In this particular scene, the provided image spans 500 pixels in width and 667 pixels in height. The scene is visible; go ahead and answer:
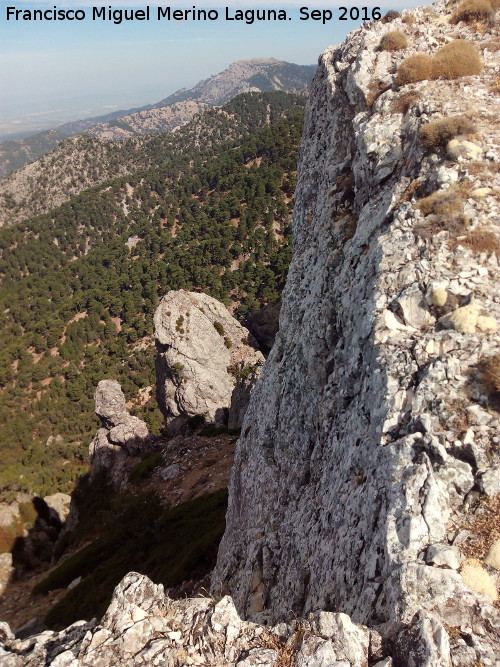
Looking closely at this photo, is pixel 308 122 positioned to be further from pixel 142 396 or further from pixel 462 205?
pixel 142 396

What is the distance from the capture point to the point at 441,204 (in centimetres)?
1522

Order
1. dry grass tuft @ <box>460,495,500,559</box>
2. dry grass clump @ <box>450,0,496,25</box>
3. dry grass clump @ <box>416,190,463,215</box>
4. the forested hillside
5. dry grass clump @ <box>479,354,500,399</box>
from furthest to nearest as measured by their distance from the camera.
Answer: the forested hillside
dry grass clump @ <box>450,0,496,25</box>
dry grass clump @ <box>416,190,463,215</box>
dry grass clump @ <box>479,354,500,399</box>
dry grass tuft @ <box>460,495,500,559</box>

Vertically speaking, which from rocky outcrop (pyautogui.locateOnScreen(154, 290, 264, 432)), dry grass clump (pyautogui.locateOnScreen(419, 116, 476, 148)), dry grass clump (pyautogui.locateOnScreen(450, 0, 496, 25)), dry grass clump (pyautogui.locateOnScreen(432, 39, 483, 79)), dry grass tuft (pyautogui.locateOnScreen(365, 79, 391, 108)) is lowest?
rocky outcrop (pyautogui.locateOnScreen(154, 290, 264, 432))

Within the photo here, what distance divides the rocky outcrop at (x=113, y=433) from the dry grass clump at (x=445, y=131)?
55.0 meters

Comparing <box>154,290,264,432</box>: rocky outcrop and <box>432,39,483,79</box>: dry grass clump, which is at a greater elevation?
<box>432,39,483,79</box>: dry grass clump

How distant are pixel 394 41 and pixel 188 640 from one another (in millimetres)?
30397

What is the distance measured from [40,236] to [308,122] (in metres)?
199

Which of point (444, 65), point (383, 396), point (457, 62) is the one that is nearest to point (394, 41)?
point (444, 65)

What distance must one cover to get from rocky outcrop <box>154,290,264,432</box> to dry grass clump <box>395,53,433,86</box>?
48.4 metres

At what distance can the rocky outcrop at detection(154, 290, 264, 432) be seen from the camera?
6519 centimetres

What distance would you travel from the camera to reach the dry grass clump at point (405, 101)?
20.1 m

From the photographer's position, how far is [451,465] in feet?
34.2

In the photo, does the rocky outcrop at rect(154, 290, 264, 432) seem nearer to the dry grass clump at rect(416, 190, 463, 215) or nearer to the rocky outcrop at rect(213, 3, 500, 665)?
the rocky outcrop at rect(213, 3, 500, 665)

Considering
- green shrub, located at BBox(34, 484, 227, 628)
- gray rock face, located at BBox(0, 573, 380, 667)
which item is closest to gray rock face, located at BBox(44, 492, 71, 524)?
green shrub, located at BBox(34, 484, 227, 628)
